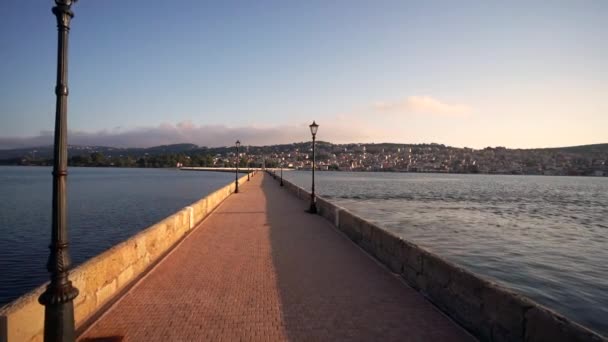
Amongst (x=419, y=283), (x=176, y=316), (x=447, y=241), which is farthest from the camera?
(x=447, y=241)

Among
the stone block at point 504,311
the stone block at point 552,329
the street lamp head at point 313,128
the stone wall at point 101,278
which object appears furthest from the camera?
the street lamp head at point 313,128

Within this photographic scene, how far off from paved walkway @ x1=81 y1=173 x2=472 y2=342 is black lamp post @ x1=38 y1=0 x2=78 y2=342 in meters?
0.96

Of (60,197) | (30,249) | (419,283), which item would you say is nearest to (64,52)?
(60,197)

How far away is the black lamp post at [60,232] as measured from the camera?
3.99 m

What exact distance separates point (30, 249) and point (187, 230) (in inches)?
427

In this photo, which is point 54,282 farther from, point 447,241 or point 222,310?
point 447,241

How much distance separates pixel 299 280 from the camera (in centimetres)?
751

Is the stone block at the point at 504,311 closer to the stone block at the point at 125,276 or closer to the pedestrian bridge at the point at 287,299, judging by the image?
the pedestrian bridge at the point at 287,299

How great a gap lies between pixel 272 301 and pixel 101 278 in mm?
2803

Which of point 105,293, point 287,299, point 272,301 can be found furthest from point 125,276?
point 287,299

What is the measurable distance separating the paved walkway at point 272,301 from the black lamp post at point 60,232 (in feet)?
3.15

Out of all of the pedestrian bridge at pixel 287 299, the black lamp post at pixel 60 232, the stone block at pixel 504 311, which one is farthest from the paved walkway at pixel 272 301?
the black lamp post at pixel 60 232

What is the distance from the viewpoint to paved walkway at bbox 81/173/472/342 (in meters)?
5.09

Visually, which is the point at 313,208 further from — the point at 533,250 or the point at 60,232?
the point at 60,232
